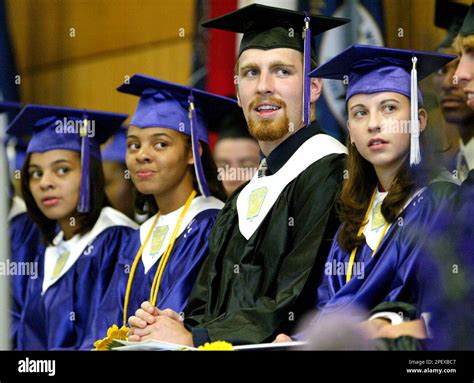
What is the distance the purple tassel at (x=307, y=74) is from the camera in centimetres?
469

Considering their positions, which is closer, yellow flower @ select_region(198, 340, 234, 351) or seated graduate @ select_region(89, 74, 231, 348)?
yellow flower @ select_region(198, 340, 234, 351)

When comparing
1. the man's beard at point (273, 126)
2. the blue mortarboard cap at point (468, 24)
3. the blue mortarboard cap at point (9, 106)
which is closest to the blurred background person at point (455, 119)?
the blue mortarboard cap at point (468, 24)

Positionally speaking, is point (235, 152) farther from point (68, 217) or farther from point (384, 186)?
point (384, 186)

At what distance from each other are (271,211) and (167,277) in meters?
0.61

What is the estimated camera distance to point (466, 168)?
4625mm

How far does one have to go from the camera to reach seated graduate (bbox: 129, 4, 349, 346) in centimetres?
453

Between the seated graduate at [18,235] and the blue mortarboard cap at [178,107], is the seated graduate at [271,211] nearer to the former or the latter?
the blue mortarboard cap at [178,107]

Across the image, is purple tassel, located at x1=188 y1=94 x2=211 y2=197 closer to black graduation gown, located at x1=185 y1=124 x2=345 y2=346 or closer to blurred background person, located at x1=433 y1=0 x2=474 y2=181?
black graduation gown, located at x1=185 y1=124 x2=345 y2=346

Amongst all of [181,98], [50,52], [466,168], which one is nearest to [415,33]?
[466,168]

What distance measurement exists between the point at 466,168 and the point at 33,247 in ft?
6.88

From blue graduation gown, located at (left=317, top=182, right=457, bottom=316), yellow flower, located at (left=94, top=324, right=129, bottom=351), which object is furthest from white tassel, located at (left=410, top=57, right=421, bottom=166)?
yellow flower, located at (left=94, top=324, right=129, bottom=351)

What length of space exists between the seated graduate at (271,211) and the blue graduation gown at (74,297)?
2.09ft

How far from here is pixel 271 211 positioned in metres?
4.71

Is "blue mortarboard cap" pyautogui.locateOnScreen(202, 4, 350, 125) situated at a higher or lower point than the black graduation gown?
higher
